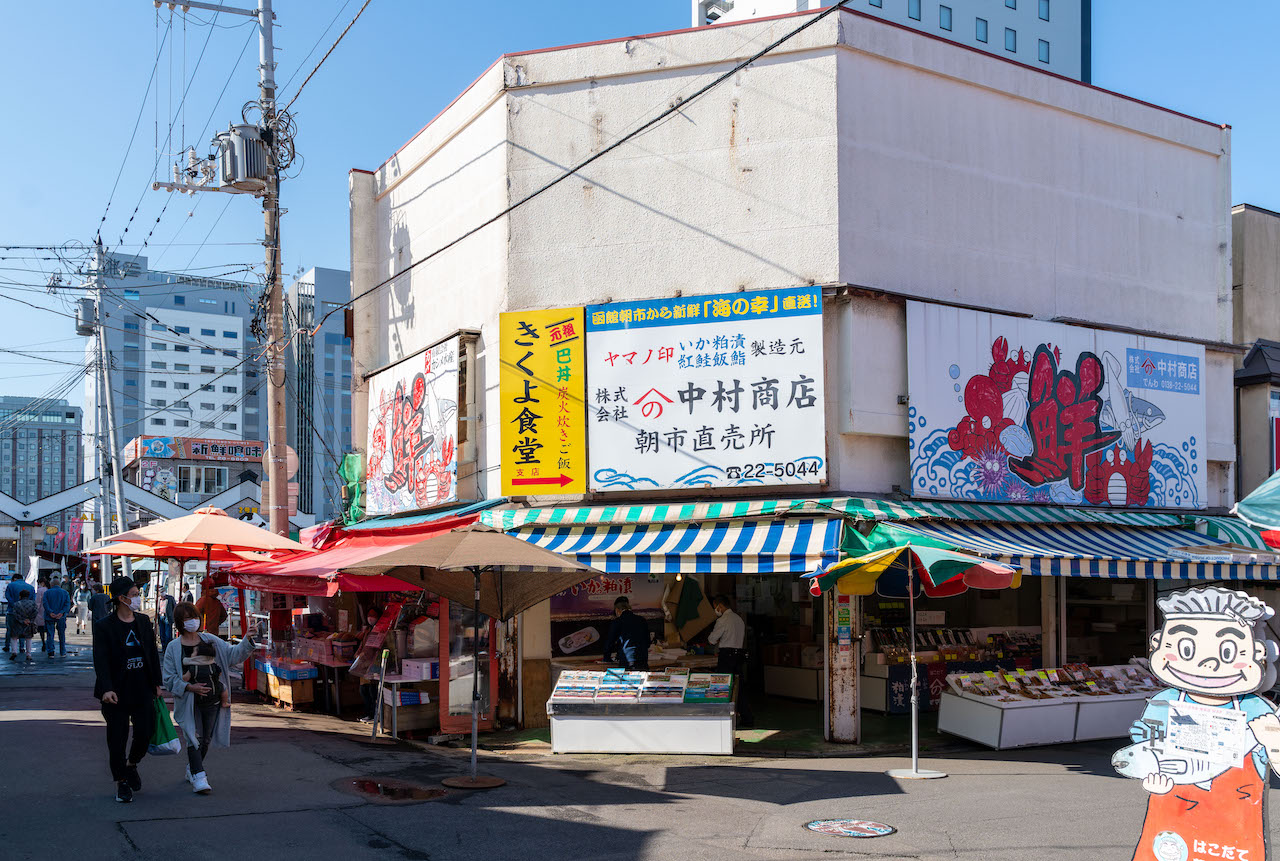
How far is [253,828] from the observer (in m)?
8.71

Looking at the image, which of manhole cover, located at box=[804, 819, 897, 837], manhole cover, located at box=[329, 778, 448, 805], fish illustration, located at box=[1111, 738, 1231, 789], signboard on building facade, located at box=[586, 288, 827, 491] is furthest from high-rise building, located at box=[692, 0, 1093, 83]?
fish illustration, located at box=[1111, 738, 1231, 789]

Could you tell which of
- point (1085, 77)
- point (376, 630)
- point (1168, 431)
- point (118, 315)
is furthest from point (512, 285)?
point (118, 315)

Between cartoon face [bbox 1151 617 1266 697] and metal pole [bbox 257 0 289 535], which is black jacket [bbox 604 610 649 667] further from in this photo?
cartoon face [bbox 1151 617 1266 697]

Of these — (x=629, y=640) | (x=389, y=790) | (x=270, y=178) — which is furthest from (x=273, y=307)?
(x=389, y=790)

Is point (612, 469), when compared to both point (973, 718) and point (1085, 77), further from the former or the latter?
point (1085, 77)

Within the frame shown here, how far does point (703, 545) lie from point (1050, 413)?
612cm

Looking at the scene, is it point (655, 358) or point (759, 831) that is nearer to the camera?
point (759, 831)

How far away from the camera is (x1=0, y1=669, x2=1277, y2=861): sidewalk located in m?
8.30

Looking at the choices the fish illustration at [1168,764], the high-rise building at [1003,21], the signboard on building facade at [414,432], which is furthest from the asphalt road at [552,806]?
the high-rise building at [1003,21]

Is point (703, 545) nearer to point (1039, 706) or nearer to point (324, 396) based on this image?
point (1039, 706)

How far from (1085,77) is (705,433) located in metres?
58.7

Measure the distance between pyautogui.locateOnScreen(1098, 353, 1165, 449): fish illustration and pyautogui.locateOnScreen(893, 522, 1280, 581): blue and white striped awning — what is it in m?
1.56

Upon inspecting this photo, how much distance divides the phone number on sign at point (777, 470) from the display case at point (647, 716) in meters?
2.77

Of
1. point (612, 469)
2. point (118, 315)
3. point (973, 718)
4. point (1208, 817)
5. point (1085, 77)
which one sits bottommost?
point (973, 718)
